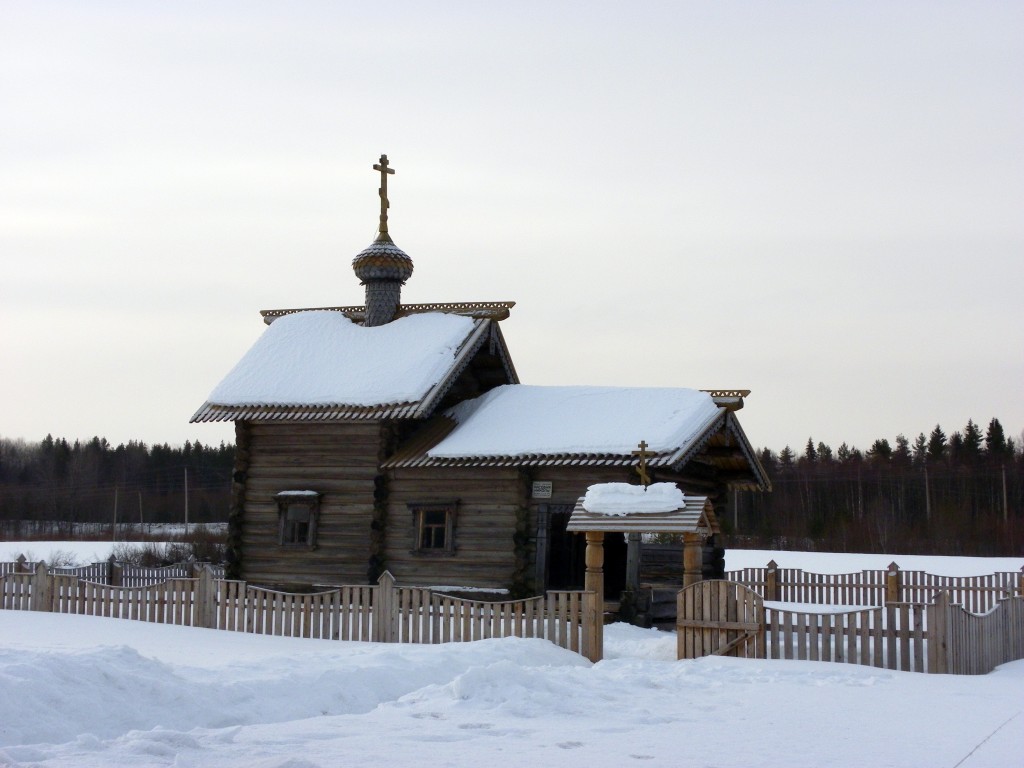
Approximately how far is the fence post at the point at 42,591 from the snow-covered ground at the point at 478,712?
7.22 meters

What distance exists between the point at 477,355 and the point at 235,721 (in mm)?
18261

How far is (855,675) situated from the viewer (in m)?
13.9

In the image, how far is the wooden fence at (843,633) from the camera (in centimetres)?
1476

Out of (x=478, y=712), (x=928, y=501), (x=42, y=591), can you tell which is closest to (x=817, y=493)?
(x=928, y=501)

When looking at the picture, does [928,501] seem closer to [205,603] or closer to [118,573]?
[118,573]

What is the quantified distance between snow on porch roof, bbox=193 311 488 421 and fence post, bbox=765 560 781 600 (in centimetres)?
914

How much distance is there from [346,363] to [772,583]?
1147cm

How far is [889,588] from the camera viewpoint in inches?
1050

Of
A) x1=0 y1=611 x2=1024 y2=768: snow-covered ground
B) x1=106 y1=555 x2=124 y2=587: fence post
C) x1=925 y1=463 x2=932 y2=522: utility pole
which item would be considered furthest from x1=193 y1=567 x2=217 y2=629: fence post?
x1=925 y1=463 x2=932 y2=522: utility pole

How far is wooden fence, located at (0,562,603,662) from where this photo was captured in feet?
52.5

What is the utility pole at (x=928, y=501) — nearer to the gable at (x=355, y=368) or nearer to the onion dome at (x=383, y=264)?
the onion dome at (x=383, y=264)

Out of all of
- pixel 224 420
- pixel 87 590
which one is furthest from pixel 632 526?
pixel 224 420

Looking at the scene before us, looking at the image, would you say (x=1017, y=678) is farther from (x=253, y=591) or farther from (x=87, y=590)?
(x=87, y=590)

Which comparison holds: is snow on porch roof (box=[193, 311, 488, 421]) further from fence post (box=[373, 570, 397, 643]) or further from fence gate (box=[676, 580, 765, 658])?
fence gate (box=[676, 580, 765, 658])
